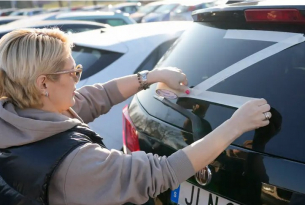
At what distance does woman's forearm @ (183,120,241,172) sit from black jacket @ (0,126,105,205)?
1.42 ft

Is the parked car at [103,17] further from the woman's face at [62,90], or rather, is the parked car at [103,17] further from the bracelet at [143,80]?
the woman's face at [62,90]

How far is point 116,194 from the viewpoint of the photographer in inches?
59.3

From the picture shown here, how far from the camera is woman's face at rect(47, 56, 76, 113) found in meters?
1.66

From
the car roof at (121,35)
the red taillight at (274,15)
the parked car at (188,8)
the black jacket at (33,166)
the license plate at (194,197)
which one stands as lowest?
the parked car at (188,8)

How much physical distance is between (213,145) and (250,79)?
0.44 metres

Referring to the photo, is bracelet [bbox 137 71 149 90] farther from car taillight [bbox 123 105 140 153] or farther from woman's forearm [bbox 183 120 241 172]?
woman's forearm [bbox 183 120 241 172]

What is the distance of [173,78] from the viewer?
2086 millimetres

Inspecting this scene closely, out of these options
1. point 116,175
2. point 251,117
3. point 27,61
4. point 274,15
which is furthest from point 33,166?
point 274,15

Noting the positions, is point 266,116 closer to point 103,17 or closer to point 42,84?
point 42,84

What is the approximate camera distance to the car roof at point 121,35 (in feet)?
12.2

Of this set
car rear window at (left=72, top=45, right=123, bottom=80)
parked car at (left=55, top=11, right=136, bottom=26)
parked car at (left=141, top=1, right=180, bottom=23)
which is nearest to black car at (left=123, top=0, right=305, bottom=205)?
car rear window at (left=72, top=45, right=123, bottom=80)

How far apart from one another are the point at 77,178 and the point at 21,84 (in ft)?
1.54

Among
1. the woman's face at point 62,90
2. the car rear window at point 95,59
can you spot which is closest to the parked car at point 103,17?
the car rear window at point 95,59

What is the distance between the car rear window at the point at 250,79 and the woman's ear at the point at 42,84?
674mm
